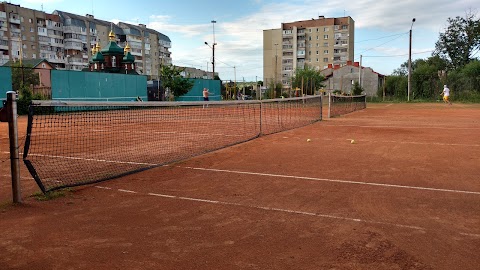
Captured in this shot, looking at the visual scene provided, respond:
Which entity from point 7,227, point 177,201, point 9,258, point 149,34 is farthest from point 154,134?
A: point 149,34

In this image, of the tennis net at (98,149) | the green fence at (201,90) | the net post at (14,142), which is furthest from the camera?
the green fence at (201,90)

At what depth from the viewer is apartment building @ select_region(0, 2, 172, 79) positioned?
7144 centimetres

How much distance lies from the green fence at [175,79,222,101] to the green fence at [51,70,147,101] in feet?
18.9

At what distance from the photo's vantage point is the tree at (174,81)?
3978cm

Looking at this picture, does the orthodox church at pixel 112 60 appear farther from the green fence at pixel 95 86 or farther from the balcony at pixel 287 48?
the balcony at pixel 287 48

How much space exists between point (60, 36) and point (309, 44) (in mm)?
58518

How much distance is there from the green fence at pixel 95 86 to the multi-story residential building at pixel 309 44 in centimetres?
6196

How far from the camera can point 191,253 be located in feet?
11.8

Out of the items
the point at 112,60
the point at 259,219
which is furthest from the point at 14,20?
the point at 259,219

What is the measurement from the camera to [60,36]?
267ft

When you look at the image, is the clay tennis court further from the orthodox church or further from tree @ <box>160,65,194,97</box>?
the orthodox church

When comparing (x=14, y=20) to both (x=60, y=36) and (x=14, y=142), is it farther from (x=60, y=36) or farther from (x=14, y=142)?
(x=14, y=142)

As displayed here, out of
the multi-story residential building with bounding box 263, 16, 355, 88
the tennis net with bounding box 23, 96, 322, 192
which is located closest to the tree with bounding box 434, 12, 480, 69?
the multi-story residential building with bounding box 263, 16, 355, 88

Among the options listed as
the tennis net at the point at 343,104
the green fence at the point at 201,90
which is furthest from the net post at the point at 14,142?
the green fence at the point at 201,90
